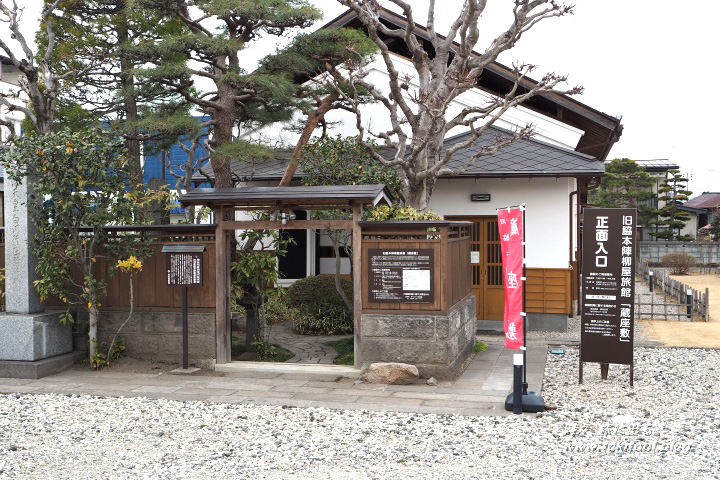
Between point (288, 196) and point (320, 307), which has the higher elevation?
point (288, 196)

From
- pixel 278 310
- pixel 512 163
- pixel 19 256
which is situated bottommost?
pixel 278 310

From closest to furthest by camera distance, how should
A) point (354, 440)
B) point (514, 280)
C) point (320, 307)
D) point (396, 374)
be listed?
point (354, 440) < point (514, 280) < point (396, 374) < point (320, 307)

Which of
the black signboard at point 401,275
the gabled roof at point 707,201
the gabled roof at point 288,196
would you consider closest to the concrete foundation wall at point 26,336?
the gabled roof at point 288,196

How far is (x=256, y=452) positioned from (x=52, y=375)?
15.9ft

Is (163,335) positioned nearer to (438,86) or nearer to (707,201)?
(438,86)

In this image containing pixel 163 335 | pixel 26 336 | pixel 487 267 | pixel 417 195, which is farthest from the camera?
pixel 487 267

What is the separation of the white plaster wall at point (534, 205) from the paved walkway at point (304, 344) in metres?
3.80

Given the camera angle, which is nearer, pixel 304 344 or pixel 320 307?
pixel 304 344

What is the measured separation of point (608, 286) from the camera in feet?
29.9

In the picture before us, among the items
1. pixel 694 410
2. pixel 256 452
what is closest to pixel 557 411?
pixel 694 410

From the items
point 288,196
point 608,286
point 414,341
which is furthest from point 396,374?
point 608,286

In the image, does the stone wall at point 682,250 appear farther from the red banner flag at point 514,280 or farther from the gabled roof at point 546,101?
the red banner flag at point 514,280

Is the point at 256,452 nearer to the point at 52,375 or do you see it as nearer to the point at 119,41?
the point at 52,375

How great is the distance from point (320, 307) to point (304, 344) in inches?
56.2
